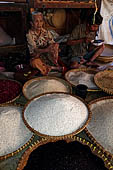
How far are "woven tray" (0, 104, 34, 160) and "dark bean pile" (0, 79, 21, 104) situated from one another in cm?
31

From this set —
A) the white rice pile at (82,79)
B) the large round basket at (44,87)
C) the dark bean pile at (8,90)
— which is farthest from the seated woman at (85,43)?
the dark bean pile at (8,90)

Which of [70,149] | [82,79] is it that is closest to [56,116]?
[70,149]

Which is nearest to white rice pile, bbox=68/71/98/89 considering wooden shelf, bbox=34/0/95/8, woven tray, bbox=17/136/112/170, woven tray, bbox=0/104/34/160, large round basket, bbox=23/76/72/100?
large round basket, bbox=23/76/72/100

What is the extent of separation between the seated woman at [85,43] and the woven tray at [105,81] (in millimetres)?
691

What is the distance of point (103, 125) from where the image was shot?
4.86 feet

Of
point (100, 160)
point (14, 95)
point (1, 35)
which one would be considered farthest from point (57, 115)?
point (1, 35)

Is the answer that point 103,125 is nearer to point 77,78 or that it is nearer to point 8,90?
point 77,78

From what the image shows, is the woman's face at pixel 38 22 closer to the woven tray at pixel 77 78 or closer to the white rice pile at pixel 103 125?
the woven tray at pixel 77 78

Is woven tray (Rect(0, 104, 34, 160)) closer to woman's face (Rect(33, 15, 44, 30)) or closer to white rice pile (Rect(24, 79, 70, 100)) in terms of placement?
white rice pile (Rect(24, 79, 70, 100))

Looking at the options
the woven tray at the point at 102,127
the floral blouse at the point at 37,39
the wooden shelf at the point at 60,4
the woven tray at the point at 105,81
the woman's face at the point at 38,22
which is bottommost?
the woven tray at the point at 102,127

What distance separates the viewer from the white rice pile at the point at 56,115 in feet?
4.42

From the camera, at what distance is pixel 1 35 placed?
3336mm

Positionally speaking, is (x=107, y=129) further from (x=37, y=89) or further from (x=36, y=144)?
(x=37, y=89)

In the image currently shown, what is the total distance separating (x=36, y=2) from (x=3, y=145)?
2.65m
